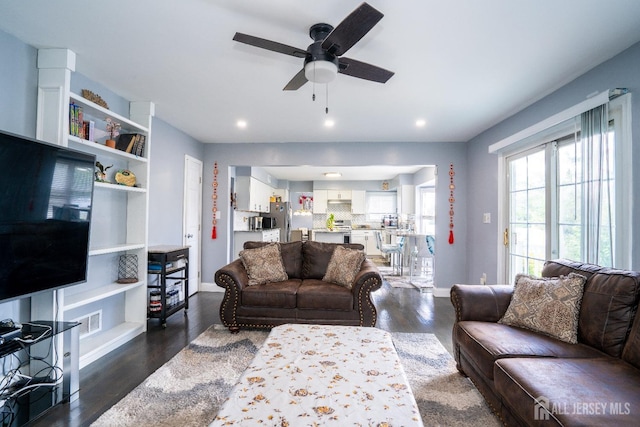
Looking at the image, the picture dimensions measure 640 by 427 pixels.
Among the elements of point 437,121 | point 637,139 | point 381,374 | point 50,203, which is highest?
point 437,121

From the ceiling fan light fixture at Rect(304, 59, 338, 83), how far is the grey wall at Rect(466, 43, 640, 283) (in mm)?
2180

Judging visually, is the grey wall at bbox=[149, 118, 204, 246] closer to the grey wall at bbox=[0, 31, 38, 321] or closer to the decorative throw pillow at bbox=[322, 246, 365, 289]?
the grey wall at bbox=[0, 31, 38, 321]

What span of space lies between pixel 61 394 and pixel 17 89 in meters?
2.19

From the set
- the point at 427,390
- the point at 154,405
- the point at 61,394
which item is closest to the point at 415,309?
the point at 427,390

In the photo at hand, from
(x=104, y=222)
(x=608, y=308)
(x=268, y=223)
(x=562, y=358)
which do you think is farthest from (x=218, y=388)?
(x=268, y=223)

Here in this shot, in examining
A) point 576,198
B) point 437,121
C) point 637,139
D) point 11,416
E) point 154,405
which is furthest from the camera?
point 437,121

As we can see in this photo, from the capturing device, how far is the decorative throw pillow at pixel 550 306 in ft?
6.09

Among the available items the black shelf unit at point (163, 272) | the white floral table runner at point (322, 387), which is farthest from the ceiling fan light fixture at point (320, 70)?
the black shelf unit at point (163, 272)

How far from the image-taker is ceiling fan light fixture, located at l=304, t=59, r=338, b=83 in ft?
5.97

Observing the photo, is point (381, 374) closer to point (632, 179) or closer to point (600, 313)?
point (600, 313)

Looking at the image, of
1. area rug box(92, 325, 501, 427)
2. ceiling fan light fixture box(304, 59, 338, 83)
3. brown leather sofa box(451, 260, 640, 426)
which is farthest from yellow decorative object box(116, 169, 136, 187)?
brown leather sofa box(451, 260, 640, 426)

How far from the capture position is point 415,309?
156 inches

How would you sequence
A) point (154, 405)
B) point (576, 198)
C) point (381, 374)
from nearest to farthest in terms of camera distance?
point (381, 374)
point (154, 405)
point (576, 198)

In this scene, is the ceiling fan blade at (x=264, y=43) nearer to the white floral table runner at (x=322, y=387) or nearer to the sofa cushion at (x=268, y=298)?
the white floral table runner at (x=322, y=387)
